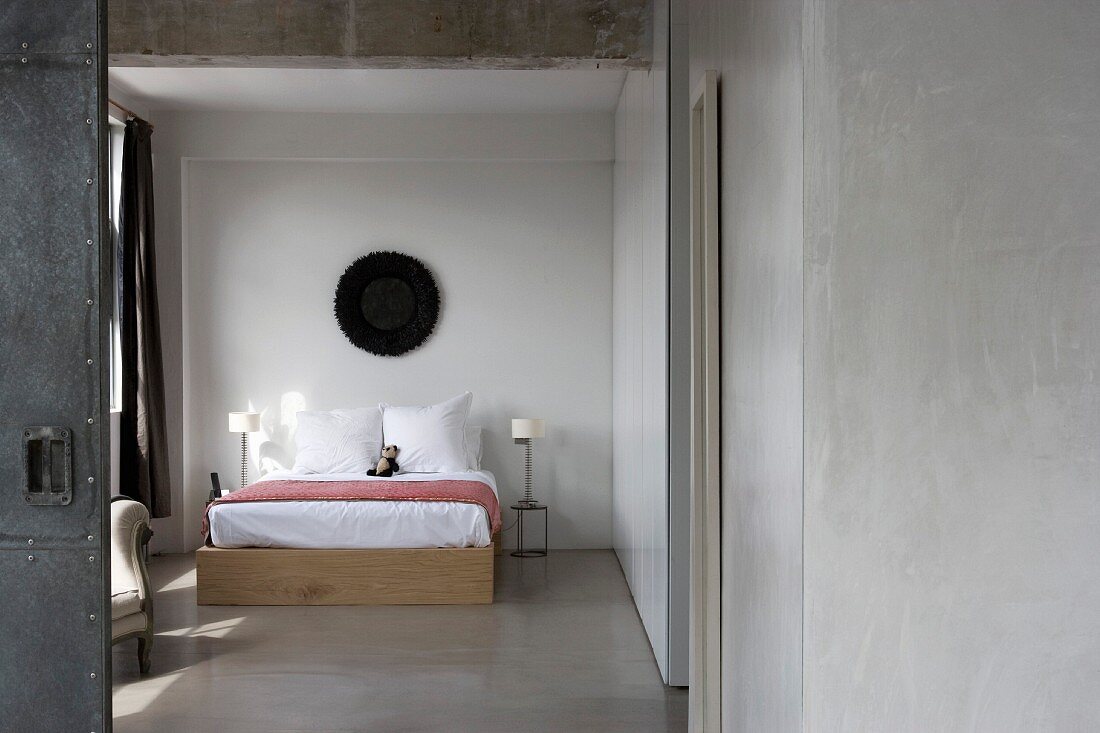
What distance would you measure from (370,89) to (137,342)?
89.0 inches

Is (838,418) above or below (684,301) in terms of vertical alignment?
below

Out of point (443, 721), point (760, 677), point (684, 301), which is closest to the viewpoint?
point (760, 677)

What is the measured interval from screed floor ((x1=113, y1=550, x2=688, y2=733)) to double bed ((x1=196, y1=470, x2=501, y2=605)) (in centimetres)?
11

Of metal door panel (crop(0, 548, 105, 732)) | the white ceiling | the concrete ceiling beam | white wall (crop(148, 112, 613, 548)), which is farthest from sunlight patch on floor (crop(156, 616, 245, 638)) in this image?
the white ceiling

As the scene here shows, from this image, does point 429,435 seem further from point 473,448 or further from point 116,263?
point 116,263

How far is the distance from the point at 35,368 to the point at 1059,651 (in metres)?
2.38

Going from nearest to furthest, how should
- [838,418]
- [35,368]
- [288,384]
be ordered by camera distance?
[838,418], [35,368], [288,384]

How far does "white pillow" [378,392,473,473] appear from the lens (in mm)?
6422

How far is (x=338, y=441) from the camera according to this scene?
21.2 ft

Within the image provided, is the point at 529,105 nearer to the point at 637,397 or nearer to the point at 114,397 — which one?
the point at 637,397

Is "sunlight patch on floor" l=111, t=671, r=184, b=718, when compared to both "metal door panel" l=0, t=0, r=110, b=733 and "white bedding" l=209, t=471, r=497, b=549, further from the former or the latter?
"metal door panel" l=0, t=0, r=110, b=733

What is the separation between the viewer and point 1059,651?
1.73m

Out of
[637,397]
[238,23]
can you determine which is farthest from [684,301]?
[238,23]

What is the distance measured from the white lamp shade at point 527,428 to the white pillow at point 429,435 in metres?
0.37
